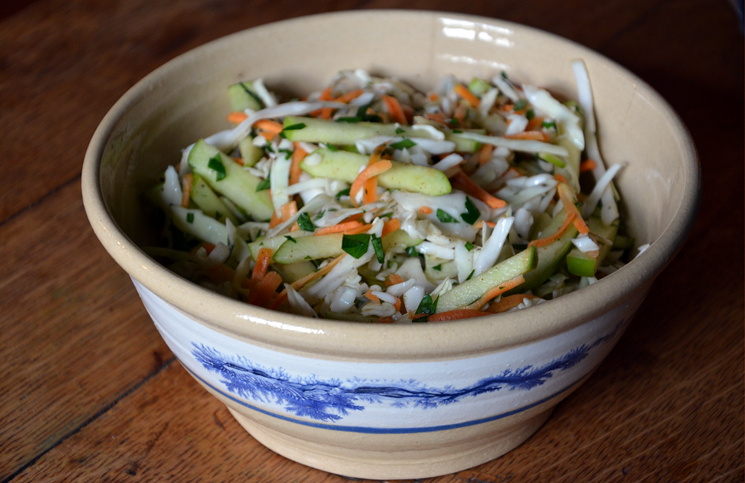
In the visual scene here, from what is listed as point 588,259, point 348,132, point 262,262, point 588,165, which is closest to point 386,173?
point 348,132

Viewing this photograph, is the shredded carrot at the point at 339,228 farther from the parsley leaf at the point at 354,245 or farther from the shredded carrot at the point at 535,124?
the shredded carrot at the point at 535,124

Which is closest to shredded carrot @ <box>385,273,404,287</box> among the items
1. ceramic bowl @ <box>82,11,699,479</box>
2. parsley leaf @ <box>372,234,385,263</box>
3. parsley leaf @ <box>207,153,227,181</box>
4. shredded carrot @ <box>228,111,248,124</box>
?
parsley leaf @ <box>372,234,385,263</box>

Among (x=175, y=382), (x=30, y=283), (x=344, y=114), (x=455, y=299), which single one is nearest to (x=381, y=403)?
(x=455, y=299)

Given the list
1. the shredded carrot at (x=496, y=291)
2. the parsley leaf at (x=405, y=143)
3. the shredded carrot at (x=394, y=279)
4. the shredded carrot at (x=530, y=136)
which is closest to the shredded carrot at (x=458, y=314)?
the shredded carrot at (x=496, y=291)

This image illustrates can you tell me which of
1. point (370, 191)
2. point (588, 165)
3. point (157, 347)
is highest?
point (370, 191)

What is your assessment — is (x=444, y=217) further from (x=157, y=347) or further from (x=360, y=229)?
(x=157, y=347)

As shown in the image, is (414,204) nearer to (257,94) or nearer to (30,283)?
(257,94)

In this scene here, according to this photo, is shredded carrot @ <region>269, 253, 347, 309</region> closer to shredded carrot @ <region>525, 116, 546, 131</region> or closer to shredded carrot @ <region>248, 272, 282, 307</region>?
shredded carrot @ <region>248, 272, 282, 307</region>
